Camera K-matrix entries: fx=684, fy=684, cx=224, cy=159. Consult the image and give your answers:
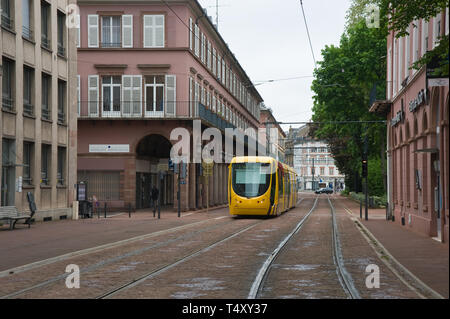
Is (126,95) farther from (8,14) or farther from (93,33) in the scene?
(8,14)

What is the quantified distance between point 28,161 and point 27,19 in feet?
19.8

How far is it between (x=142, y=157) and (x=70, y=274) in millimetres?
31770

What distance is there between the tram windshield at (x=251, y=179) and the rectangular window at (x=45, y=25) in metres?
10.3

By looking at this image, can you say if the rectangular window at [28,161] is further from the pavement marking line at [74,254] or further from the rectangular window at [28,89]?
the pavement marking line at [74,254]

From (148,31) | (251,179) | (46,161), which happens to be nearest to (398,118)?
(251,179)

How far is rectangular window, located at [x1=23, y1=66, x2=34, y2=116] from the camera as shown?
29.0 meters

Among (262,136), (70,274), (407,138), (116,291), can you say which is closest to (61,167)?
(407,138)

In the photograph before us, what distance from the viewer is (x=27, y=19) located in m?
29.1

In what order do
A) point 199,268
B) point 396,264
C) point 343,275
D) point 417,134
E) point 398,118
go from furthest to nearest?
point 398,118 < point 417,134 < point 396,264 < point 199,268 < point 343,275

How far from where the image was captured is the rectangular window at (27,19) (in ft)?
94.2

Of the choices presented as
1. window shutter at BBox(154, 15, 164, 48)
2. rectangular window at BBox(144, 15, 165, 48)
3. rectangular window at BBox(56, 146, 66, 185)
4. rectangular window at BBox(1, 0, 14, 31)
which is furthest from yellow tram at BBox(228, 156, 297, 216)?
rectangular window at BBox(144, 15, 165, 48)

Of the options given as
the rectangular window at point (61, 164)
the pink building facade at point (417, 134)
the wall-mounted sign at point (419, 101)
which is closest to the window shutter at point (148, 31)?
the rectangular window at point (61, 164)

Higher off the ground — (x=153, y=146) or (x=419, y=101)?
(x=419, y=101)

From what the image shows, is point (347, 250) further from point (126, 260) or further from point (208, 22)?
point (208, 22)
